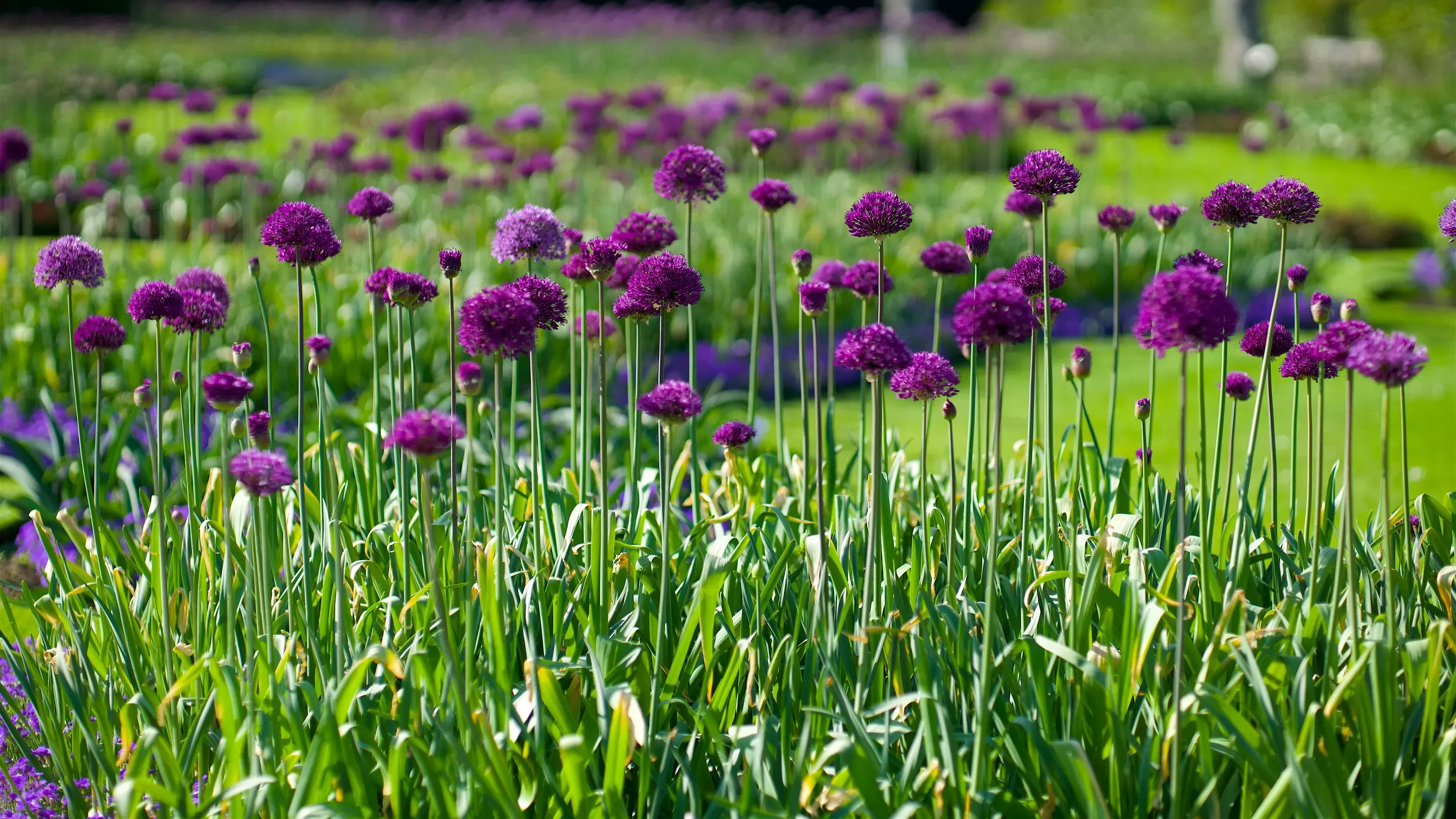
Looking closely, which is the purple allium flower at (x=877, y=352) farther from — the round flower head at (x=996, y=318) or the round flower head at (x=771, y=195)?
the round flower head at (x=771, y=195)

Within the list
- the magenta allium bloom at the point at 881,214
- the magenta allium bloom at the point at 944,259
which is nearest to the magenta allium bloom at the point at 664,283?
the magenta allium bloom at the point at 881,214

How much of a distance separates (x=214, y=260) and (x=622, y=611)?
4281mm

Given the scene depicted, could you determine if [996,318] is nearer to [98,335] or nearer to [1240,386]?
[1240,386]

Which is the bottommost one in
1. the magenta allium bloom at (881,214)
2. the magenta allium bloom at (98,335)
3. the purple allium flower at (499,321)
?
the magenta allium bloom at (98,335)

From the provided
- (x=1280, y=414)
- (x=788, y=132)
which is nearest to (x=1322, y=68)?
(x=788, y=132)

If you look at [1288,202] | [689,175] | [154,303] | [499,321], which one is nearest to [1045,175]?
[1288,202]

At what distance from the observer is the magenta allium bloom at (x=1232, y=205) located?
2.37 m

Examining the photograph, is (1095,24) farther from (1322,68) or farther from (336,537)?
(336,537)

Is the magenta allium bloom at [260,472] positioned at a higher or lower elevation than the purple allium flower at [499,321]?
lower

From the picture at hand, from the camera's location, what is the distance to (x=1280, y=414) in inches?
224

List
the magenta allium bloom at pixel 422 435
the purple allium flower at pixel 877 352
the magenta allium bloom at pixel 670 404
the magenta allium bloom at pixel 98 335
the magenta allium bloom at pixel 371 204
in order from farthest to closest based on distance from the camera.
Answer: the magenta allium bloom at pixel 371 204 → the magenta allium bloom at pixel 98 335 → the magenta allium bloom at pixel 670 404 → the purple allium flower at pixel 877 352 → the magenta allium bloom at pixel 422 435

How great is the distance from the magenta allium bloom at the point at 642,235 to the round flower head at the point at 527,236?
0.52ft

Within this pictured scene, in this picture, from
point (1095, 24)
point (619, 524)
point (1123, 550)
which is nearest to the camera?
point (1123, 550)

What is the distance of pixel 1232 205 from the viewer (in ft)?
7.79
